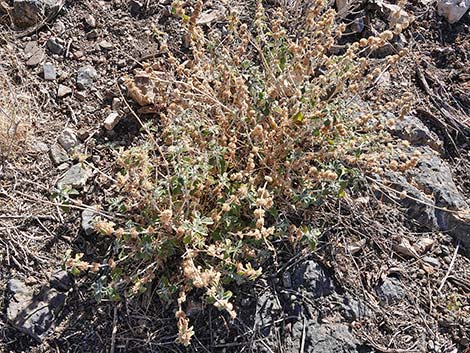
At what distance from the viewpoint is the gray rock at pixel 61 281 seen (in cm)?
242

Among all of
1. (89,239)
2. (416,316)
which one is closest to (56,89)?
(89,239)

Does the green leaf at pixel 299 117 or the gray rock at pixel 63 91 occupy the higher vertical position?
the green leaf at pixel 299 117

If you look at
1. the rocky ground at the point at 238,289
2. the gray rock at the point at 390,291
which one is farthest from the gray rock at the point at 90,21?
the gray rock at the point at 390,291

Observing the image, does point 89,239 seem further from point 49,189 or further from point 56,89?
point 56,89

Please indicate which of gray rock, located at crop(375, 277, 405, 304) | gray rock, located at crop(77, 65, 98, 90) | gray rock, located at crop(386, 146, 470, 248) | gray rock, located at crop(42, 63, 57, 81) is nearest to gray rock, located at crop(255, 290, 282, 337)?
gray rock, located at crop(375, 277, 405, 304)

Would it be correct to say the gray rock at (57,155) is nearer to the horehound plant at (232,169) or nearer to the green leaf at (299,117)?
the horehound plant at (232,169)

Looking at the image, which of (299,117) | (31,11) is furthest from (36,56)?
(299,117)

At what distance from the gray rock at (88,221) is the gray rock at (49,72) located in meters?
0.89

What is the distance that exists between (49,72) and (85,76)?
20cm

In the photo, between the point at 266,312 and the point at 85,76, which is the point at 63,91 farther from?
the point at 266,312

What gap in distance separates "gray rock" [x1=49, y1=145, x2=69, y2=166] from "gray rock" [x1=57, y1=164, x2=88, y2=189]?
81 millimetres

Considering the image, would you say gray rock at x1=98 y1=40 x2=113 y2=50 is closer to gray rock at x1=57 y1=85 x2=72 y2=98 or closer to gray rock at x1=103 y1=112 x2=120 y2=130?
gray rock at x1=57 y1=85 x2=72 y2=98

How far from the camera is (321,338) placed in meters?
2.38

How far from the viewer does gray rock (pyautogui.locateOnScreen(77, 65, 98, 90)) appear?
9.82ft
